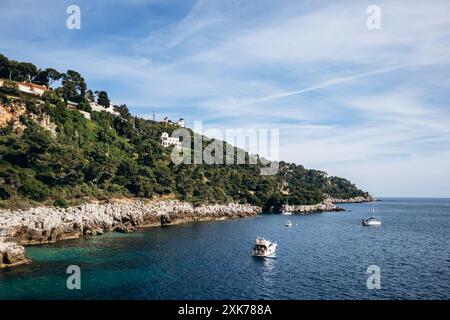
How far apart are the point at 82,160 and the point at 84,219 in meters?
27.3

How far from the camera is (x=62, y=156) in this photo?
88.6 meters

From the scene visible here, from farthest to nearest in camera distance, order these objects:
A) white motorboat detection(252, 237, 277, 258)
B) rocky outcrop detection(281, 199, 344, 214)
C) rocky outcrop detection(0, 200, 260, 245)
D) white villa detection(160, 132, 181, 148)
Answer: white villa detection(160, 132, 181, 148), rocky outcrop detection(281, 199, 344, 214), rocky outcrop detection(0, 200, 260, 245), white motorboat detection(252, 237, 277, 258)

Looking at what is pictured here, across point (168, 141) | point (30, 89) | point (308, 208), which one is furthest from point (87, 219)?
point (308, 208)

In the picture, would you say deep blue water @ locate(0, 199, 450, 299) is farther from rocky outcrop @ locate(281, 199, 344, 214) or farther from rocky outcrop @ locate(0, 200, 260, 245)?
rocky outcrop @ locate(281, 199, 344, 214)

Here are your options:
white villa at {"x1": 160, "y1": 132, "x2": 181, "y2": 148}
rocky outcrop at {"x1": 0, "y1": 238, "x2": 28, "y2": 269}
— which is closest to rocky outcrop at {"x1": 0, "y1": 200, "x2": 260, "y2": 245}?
rocky outcrop at {"x1": 0, "y1": 238, "x2": 28, "y2": 269}

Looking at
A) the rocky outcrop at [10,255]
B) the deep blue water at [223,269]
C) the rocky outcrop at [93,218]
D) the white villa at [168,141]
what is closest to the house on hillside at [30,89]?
the rocky outcrop at [93,218]

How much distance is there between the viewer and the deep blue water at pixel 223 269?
38594 millimetres

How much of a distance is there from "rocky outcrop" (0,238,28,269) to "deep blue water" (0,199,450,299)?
1814mm

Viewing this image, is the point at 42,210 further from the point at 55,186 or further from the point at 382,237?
the point at 382,237

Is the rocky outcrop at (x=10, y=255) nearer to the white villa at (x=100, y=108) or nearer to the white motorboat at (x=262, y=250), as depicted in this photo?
the white motorboat at (x=262, y=250)

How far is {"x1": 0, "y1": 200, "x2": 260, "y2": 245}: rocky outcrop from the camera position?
6031 centimetres

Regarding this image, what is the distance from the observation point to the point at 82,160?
317 feet

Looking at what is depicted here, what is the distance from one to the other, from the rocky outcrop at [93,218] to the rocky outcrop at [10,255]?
9633 millimetres
